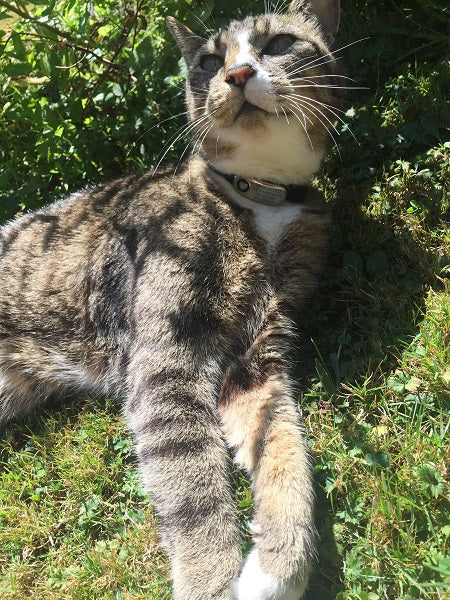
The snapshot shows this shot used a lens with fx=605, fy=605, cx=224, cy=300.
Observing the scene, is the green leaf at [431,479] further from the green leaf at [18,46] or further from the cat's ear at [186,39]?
the green leaf at [18,46]

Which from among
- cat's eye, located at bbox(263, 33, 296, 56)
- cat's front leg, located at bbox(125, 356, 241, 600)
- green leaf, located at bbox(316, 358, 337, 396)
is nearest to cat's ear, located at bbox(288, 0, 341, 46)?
cat's eye, located at bbox(263, 33, 296, 56)

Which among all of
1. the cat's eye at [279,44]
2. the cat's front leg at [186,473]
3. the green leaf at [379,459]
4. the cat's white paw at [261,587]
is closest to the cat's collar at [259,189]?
the cat's eye at [279,44]

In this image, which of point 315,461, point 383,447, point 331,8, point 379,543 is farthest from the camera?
point 331,8

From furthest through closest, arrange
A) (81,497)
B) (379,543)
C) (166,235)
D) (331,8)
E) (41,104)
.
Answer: (41,104) → (331,8) → (166,235) → (81,497) → (379,543)

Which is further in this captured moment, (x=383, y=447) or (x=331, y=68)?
(x=331, y=68)

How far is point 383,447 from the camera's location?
7.80ft

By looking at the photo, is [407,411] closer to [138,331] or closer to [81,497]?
[138,331]

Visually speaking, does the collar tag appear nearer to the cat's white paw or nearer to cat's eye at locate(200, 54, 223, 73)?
cat's eye at locate(200, 54, 223, 73)

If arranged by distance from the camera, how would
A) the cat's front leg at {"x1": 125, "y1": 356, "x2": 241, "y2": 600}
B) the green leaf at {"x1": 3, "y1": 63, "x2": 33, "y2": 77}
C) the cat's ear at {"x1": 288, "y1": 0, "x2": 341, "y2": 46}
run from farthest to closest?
Answer: the green leaf at {"x1": 3, "y1": 63, "x2": 33, "y2": 77} < the cat's ear at {"x1": 288, "y1": 0, "x2": 341, "y2": 46} < the cat's front leg at {"x1": 125, "y1": 356, "x2": 241, "y2": 600}

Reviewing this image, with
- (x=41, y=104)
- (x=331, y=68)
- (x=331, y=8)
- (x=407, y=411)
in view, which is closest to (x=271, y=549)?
(x=407, y=411)

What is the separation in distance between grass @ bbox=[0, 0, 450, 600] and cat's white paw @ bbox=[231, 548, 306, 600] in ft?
0.40

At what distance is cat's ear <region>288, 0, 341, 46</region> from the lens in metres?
3.25

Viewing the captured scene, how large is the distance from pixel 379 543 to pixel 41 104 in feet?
11.1

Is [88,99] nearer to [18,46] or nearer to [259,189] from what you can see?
[18,46]
